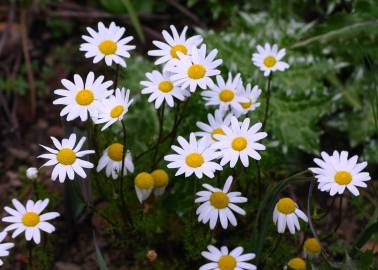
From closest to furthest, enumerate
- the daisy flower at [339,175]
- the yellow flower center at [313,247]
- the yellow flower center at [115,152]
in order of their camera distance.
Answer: the daisy flower at [339,175] → the yellow flower center at [313,247] → the yellow flower center at [115,152]

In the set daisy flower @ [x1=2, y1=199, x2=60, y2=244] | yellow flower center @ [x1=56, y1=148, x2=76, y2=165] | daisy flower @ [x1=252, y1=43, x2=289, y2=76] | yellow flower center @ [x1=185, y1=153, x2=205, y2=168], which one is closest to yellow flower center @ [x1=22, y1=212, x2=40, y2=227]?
daisy flower @ [x1=2, y1=199, x2=60, y2=244]

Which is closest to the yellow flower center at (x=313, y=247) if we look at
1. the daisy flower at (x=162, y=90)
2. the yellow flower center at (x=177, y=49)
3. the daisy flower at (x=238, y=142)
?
the daisy flower at (x=238, y=142)

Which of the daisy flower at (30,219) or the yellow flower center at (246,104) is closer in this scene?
the daisy flower at (30,219)

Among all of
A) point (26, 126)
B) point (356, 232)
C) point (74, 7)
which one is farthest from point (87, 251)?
point (74, 7)

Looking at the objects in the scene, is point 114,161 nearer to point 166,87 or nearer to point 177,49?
point 166,87

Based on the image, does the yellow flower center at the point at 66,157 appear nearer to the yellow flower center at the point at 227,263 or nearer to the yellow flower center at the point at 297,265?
the yellow flower center at the point at 227,263

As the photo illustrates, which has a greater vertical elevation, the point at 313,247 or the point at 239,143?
the point at 239,143

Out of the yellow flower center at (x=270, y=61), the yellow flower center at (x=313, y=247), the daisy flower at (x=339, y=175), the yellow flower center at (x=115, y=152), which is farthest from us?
the yellow flower center at (x=270, y=61)

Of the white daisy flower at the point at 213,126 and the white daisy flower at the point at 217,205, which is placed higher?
the white daisy flower at the point at 213,126

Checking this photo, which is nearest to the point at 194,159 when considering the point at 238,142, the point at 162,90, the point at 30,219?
the point at 238,142
